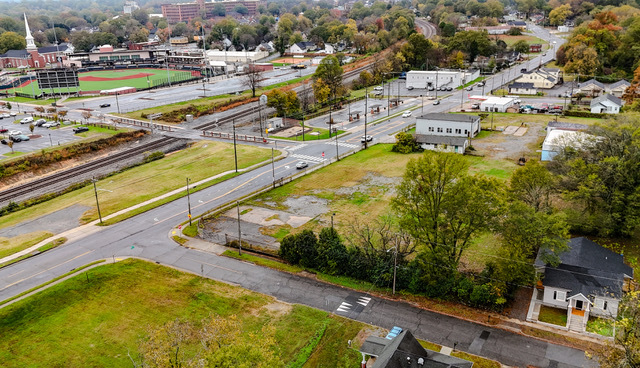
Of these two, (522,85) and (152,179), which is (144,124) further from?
(522,85)

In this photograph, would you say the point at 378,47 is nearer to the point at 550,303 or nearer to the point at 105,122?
the point at 105,122

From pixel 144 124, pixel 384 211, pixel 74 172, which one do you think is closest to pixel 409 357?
pixel 384 211

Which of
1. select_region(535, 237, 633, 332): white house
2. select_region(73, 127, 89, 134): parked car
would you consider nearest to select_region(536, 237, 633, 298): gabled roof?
select_region(535, 237, 633, 332): white house

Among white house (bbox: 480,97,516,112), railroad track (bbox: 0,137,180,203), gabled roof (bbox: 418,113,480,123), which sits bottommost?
railroad track (bbox: 0,137,180,203)

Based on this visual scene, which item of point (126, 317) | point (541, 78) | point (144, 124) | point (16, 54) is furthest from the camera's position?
point (16, 54)

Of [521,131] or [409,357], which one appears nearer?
[409,357]

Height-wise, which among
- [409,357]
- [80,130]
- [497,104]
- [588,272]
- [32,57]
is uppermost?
[32,57]

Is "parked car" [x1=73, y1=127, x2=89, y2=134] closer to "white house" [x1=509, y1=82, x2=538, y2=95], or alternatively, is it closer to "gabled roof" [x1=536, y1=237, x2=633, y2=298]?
"gabled roof" [x1=536, y1=237, x2=633, y2=298]
